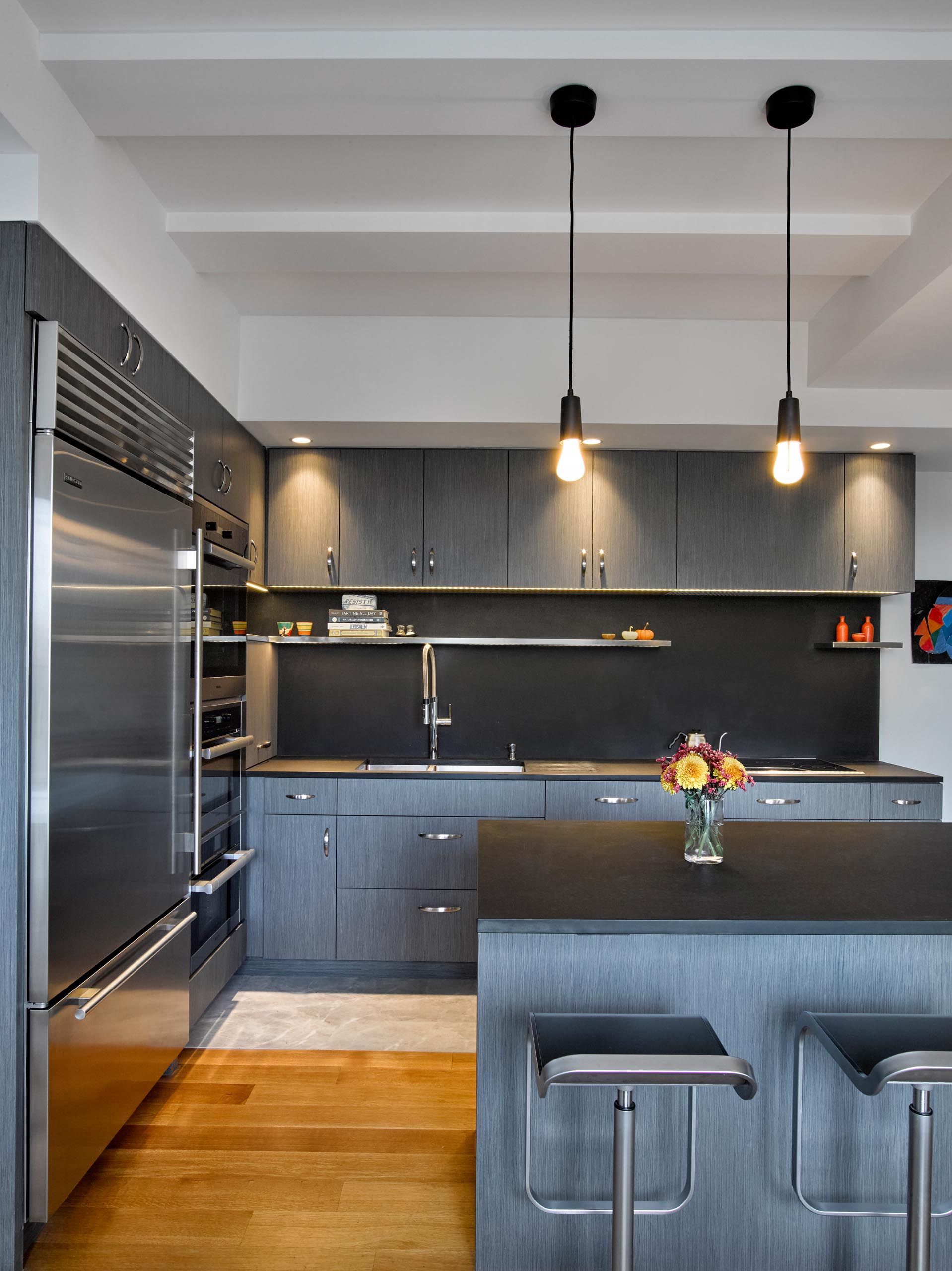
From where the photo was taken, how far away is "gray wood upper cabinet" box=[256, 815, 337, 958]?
3.66 m

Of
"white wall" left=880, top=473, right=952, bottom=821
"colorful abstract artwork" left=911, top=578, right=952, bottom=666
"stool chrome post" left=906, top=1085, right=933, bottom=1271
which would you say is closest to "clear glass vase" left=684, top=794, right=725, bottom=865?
"stool chrome post" left=906, top=1085, right=933, bottom=1271

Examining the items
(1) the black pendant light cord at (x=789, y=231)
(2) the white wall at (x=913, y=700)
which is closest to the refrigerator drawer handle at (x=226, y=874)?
(1) the black pendant light cord at (x=789, y=231)

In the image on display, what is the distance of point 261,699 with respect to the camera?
13.0 ft

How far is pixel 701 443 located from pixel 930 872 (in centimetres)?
231

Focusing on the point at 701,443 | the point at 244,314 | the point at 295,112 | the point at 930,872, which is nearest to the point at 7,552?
the point at 295,112

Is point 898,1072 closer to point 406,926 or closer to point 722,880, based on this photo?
point 722,880

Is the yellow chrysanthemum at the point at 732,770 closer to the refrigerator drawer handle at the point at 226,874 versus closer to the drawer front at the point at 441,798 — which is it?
the drawer front at the point at 441,798

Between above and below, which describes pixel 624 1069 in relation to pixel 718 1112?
above

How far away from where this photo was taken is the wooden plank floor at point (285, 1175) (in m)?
2.02

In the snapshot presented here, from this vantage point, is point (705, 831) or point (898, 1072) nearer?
point (898, 1072)

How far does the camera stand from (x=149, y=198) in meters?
2.72

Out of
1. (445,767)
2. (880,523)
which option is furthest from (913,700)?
(445,767)

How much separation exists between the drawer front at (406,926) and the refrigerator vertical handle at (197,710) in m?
0.96

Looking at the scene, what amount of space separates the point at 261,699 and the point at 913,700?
333 centimetres
